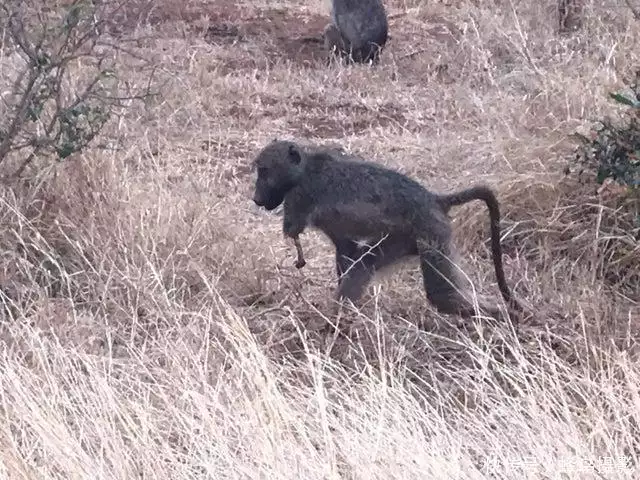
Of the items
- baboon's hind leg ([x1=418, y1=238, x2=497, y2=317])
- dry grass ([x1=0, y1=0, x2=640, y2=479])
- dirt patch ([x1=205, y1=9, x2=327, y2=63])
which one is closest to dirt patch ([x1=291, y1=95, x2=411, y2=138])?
dry grass ([x1=0, y1=0, x2=640, y2=479])

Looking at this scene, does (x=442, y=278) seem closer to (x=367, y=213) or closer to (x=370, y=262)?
(x=370, y=262)

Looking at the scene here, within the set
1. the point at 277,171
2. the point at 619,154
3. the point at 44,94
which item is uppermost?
the point at 44,94

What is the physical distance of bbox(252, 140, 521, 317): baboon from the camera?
5215 millimetres

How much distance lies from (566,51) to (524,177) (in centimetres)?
263

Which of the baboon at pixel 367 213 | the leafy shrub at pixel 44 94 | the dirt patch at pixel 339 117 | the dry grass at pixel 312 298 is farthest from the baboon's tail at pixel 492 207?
the dirt patch at pixel 339 117

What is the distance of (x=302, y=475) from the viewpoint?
3.54 meters

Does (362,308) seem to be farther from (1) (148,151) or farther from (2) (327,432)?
(1) (148,151)

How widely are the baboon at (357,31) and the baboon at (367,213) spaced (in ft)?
17.4

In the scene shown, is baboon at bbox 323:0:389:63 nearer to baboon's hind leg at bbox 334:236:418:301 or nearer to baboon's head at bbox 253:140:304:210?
baboon's head at bbox 253:140:304:210

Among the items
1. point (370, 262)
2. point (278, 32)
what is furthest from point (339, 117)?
point (370, 262)

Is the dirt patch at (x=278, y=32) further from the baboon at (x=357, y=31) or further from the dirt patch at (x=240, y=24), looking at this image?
the baboon at (x=357, y=31)

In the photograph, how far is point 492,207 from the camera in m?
5.26

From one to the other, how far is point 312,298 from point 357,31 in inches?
227

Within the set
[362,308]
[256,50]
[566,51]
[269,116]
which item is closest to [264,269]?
[362,308]
